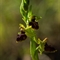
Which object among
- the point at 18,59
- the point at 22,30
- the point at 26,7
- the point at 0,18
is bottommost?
the point at 18,59

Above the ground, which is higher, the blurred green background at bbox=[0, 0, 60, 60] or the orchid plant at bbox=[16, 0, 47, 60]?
the orchid plant at bbox=[16, 0, 47, 60]

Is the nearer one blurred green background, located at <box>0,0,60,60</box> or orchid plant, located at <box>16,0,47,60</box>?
orchid plant, located at <box>16,0,47,60</box>

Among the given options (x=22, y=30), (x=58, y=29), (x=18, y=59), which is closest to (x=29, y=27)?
(x=22, y=30)

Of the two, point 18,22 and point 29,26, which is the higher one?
point 29,26

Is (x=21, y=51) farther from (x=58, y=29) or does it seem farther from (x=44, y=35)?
(x=58, y=29)

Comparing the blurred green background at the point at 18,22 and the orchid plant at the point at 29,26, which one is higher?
the orchid plant at the point at 29,26

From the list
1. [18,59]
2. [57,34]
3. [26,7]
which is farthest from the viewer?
[57,34]

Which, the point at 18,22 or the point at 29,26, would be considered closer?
the point at 29,26

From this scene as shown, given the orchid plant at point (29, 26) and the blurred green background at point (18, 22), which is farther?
the blurred green background at point (18, 22)
